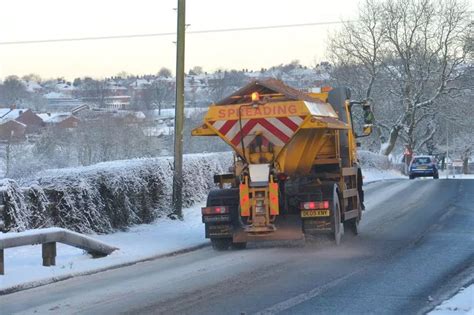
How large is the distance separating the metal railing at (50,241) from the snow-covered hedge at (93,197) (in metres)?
1.56

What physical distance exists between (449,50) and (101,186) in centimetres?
4963

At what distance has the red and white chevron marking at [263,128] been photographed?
13.0m

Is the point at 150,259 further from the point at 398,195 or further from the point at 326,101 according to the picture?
the point at 398,195

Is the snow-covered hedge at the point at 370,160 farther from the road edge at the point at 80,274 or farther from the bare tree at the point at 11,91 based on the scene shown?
the road edge at the point at 80,274

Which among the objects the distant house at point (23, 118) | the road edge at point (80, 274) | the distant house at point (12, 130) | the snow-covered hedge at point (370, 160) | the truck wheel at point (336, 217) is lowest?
the road edge at point (80, 274)

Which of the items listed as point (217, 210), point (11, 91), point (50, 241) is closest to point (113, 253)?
point (50, 241)

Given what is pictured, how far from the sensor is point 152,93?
88.7 metres

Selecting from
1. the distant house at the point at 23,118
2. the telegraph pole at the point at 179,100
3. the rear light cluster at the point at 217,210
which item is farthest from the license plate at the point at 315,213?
the distant house at the point at 23,118

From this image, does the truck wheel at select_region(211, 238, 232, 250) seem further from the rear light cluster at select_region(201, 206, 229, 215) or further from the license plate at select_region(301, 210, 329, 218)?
the license plate at select_region(301, 210, 329, 218)

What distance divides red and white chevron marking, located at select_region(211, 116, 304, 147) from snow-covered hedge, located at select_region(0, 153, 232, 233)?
3.55 meters

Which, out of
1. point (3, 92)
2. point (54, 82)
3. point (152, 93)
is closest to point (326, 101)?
point (3, 92)

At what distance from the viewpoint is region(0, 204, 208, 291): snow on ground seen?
1115cm

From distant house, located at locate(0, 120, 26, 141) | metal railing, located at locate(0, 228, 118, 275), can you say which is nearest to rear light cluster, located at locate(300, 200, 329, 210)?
metal railing, located at locate(0, 228, 118, 275)

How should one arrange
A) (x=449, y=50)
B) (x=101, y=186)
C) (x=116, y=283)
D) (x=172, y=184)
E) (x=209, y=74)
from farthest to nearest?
1. (x=209, y=74)
2. (x=449, y=50)
3. (x=172, y=184)
4. (x=101, y=186)
5. (x=116, y=283)
